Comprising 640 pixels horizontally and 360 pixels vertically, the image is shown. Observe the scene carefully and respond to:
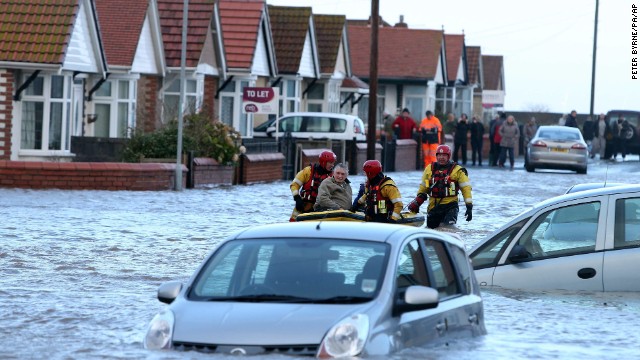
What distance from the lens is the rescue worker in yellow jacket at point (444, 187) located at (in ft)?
66.1

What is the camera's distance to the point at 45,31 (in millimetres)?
34844

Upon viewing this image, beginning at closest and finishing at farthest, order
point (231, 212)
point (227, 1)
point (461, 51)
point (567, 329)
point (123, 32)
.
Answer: point (567, 329) → point (231, 212) → point (123, 32) → point (227, 1) → point (461, 51)

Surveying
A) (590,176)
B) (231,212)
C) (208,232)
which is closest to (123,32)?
(590,176)

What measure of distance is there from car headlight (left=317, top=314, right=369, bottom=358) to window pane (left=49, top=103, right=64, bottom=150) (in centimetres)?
2755

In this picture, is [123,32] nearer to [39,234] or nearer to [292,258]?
[39,234]

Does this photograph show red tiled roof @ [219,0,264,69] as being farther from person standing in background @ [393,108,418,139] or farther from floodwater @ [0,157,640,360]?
floodwater @ [0,157,640,360]

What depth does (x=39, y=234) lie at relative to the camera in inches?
814

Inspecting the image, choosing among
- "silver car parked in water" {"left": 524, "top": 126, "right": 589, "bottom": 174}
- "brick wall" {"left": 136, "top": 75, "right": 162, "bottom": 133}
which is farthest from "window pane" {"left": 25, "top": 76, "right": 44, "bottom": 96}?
"silver car parked in water" {"left": 524, "top": 126, "right": 589, "bottom": 174}

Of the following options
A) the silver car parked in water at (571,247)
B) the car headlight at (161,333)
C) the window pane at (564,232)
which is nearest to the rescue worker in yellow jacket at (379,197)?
the silver car parked in water at (571,247)

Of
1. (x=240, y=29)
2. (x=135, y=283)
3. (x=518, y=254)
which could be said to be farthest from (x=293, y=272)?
(x=240, y=29)

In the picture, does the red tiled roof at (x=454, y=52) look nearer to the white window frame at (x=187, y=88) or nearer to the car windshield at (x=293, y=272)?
the white window frame at (x=187, y=88)

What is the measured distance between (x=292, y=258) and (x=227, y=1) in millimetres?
42441

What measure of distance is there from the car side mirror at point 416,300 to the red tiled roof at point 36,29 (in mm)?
25947

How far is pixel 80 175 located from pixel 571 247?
1819 cm
